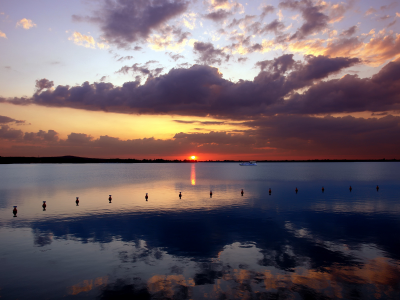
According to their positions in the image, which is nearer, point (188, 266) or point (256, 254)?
point (188, 266)

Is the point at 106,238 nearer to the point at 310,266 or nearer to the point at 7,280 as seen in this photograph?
the point at 7,280

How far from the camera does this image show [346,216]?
4359 centimetres

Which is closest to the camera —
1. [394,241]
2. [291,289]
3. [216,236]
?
[291,289]

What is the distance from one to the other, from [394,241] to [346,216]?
47.8ft

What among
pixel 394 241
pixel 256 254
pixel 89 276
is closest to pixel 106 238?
pixel 89 276

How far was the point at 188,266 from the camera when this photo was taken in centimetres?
2203

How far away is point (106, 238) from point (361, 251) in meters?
27.6

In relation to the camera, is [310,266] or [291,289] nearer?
[291,289]

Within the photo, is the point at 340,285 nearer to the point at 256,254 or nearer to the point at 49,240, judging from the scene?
the point at 256,254

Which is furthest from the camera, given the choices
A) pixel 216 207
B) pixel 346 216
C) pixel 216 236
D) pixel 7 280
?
pixel 216 207

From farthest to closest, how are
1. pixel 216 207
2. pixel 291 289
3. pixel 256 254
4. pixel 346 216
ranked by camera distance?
pixel 216 207, pixel 346 216, pixel 256 254, pixel 291 289

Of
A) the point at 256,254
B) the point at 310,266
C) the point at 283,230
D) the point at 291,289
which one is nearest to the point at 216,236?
the point at 256,254

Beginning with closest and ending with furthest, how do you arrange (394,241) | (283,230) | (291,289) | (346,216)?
(291,289), (394,241), (283,230), (346,216)

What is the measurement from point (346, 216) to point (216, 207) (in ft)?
75.4
